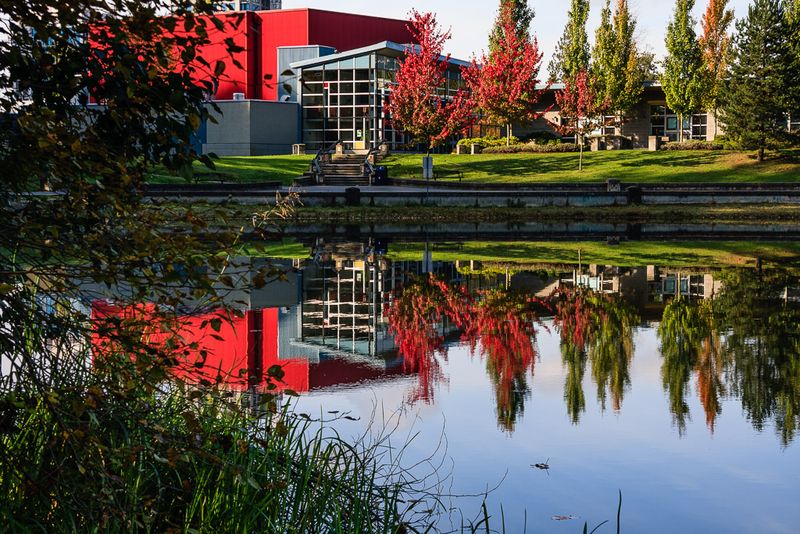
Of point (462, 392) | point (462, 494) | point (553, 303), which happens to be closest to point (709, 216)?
point (553, 303)

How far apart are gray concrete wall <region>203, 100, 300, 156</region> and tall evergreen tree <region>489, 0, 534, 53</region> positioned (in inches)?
512

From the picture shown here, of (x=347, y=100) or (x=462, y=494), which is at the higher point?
(x=347, y=100)

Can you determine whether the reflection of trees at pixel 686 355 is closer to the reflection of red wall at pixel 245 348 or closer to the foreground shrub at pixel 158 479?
the reflection of red wall at pixel 245 348

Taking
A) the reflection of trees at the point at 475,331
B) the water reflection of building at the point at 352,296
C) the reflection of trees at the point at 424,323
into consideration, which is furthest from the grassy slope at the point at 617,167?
the reflection of trees at the point at 475,331

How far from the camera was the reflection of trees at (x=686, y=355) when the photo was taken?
36.6 feet

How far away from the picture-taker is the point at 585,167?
178ft

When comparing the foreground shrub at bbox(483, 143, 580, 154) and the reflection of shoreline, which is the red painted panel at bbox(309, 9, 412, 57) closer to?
the foreground shrub at bbox(483, 143, 580, 154)

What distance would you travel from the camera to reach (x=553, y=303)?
18.6 meters

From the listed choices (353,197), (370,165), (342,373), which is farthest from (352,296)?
(370,165)

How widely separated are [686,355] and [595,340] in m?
1.52

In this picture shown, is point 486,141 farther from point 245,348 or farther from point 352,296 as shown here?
point 245,348

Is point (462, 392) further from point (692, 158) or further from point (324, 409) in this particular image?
point (692, 158)

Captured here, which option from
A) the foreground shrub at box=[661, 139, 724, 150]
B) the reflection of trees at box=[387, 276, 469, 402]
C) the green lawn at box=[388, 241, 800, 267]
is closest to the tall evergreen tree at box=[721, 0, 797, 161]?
the foreground shrub at box=[661, 139, 724, 150]

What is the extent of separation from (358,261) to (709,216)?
17.6 m
